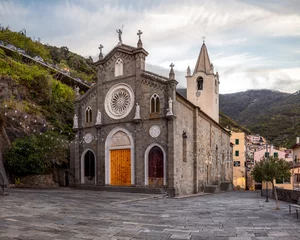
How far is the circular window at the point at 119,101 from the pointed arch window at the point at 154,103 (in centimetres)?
215

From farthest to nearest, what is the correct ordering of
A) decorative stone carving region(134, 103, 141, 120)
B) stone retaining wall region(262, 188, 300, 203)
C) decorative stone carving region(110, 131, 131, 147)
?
decorative stone carving region(110, 131, 131, 147) → decorative stone carving region(134, 103, 141, 120) → stone retaining wall region(262, 188, 300, 203)

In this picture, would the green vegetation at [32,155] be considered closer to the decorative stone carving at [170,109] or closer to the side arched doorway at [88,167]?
the side arched doorway at [88,167]

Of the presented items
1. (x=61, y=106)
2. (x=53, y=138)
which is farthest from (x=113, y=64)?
(x=61, y=106)

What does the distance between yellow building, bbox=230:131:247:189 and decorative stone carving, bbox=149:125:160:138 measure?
3465 cm

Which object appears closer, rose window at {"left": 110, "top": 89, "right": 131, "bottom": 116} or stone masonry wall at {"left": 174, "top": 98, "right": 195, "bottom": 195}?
stone masonry wall at {"left": 174, "top": 98, "right": 195, "bottom": 195}

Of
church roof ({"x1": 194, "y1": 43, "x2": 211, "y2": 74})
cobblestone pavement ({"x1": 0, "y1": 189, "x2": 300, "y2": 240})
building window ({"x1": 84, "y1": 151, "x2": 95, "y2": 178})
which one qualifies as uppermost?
church roof ({"x1": 194, "y1": 43, "x2": 211, "y2": 74})

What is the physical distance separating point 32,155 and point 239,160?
40335mm

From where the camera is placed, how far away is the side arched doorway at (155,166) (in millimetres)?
27484

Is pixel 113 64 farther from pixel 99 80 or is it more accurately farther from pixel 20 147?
pixel 20 147

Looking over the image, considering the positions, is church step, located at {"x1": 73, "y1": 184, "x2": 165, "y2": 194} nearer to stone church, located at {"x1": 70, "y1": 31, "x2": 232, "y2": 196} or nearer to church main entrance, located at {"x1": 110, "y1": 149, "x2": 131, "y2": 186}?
stone church, located at {"x1": 70, "y1": 31, "x2": 232, "y2": 196}

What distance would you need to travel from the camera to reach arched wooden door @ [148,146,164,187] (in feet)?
90.4

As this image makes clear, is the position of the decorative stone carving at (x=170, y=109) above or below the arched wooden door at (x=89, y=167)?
above

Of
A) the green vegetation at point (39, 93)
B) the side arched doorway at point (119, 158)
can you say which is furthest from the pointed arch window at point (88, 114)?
the green vegetation at point (39, 93)

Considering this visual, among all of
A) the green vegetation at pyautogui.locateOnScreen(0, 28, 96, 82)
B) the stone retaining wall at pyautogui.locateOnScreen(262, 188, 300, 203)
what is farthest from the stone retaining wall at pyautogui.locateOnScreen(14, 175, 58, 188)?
the green vegetation at pyautogui.locateOnScreen(0, 28, 96, 82)
